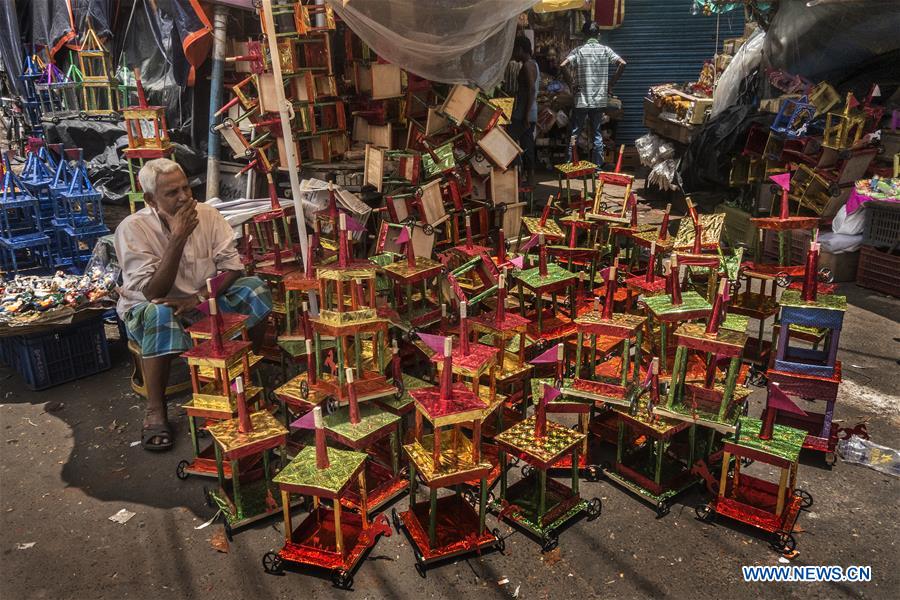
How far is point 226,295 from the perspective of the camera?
387 cm

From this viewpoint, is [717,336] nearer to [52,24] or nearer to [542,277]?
[542,277]

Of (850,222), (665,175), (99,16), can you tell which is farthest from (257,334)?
(99,16)

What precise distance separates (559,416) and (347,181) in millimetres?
2786

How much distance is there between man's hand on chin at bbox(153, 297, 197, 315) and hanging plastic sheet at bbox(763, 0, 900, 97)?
578 centimetres

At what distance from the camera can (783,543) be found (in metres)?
2.75

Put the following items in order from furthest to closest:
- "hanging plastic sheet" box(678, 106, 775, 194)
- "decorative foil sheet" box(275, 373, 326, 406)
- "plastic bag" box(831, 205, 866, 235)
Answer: "hanging plastic sheet" box(678, 106, 775, 194)
"plastic bag" box(831, 205, 866, 235)
"decorative foil sheet" box(275, 373, 326, 406)

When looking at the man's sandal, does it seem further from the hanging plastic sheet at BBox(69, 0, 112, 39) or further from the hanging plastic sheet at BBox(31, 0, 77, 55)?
the hanging plastic sheet at BBox(31, 0, 77, 55)

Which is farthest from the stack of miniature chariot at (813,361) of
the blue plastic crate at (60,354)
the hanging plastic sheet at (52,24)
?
the hanging plastic sheet at (52,24)

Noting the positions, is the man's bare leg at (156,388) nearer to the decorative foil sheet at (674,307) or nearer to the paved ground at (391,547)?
the paved ground at (391,547)

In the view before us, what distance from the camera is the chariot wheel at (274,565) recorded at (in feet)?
8.80

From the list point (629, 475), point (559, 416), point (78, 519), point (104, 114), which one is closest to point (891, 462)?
point (629, 475)

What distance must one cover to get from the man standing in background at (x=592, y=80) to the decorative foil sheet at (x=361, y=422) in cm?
681

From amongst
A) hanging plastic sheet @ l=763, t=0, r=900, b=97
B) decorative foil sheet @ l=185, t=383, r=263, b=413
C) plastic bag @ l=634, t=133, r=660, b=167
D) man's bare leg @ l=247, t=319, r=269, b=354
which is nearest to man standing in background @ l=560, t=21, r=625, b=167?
plastic bag @ l=634, t=133, r=660, b=167

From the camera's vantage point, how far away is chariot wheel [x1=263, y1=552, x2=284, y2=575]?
2.68m
